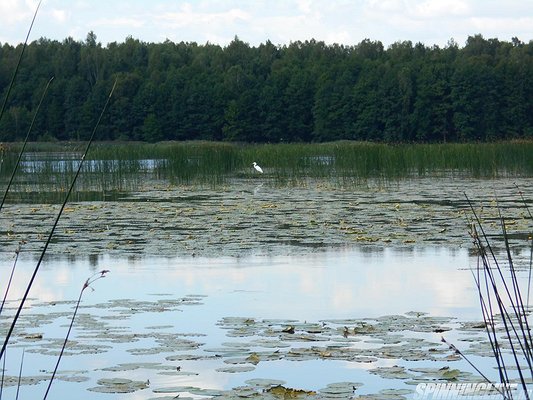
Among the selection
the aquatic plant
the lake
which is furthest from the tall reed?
the lake

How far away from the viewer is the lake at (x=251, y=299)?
4461 millimetres

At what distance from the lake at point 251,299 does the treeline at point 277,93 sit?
40147mm

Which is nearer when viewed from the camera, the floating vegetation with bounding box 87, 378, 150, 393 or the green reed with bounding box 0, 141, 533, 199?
the floating vegetation with bounding box 87, 378, 150, 393

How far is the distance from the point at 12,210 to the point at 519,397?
31.7 feet

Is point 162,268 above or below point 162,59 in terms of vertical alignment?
below

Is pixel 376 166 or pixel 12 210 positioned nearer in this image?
pixel 12 210

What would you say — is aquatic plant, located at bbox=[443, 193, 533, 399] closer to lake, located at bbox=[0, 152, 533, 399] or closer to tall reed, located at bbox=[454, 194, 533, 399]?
tall reed, located at bbox=[454, 194, 533, 399]

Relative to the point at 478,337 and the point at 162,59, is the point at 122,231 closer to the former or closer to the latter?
the point at 478,337

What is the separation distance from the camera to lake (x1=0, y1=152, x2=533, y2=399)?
14.6 ft

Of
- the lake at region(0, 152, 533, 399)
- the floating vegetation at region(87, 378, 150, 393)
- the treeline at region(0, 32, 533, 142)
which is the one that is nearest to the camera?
the floating vegetation at region(87, 378, 150, 393)

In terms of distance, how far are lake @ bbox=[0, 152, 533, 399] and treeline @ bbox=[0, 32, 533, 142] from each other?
4015 cm

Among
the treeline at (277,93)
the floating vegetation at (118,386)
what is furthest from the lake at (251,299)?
the treeline at (277,93)

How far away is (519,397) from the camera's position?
402cm

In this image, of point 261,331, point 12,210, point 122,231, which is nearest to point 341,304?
point 261,331
